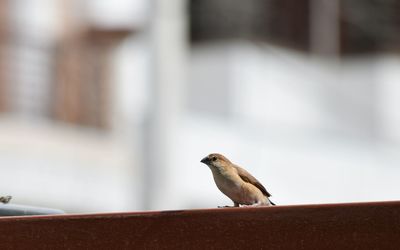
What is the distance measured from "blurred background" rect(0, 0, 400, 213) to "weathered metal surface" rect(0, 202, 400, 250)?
9.27m

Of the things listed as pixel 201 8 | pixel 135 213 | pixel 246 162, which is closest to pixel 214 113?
pixel 246 162

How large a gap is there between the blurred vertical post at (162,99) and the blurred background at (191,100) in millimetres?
15

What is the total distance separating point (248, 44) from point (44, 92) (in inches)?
122

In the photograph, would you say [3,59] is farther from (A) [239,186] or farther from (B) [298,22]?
(A) [239,186]

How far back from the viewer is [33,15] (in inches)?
672

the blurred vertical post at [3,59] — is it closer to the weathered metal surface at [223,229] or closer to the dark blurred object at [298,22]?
the dark blurred object at [298,22]

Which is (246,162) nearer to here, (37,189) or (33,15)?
(37,189)

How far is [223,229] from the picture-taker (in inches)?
155

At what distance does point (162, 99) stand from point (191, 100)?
1.77 meters

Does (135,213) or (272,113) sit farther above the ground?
(272,113)

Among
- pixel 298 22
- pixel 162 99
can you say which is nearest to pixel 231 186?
pixel 162 99

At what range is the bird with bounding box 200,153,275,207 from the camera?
5469 millimetres

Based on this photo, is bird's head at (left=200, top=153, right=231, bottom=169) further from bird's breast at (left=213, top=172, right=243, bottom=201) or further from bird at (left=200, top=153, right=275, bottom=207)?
bird's breast at (left=213, top=172, right=243, bottom=201)

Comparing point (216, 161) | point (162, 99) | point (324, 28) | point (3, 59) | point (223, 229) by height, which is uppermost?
point (324, 28)
